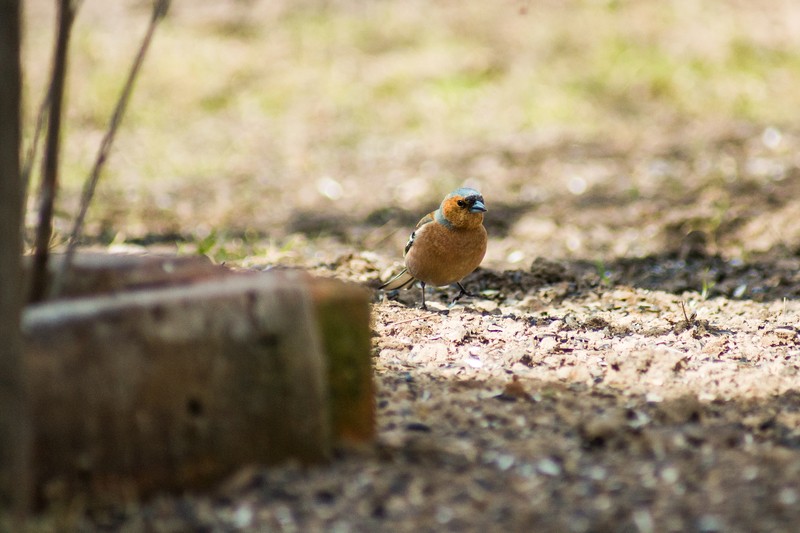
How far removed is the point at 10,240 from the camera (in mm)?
2039

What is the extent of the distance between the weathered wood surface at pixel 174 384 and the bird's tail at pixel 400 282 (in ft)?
6.97

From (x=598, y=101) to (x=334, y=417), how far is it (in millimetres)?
7553

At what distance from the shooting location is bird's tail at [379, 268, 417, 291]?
465 cm

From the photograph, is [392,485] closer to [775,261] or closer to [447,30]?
[775,261]

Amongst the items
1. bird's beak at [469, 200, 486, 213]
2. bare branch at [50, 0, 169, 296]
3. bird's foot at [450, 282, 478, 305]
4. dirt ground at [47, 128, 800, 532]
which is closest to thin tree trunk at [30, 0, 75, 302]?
bare branch at [50, 0, 169, 296]

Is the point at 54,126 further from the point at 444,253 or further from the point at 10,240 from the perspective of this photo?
the point at 444,253

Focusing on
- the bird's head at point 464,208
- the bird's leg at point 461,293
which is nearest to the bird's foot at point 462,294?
the bird's leg at point 461,293

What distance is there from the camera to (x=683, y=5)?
11.0 m

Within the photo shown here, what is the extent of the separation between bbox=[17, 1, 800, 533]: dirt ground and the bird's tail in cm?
10

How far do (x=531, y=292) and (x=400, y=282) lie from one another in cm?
65

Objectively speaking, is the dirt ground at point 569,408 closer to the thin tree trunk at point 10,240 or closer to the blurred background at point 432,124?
the thin tree trunk at point 10,240

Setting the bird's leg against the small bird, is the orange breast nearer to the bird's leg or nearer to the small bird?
the small bird

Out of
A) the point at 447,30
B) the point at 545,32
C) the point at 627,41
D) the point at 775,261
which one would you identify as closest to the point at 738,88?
the point at 627,41

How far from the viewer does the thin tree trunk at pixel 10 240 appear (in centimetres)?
200
